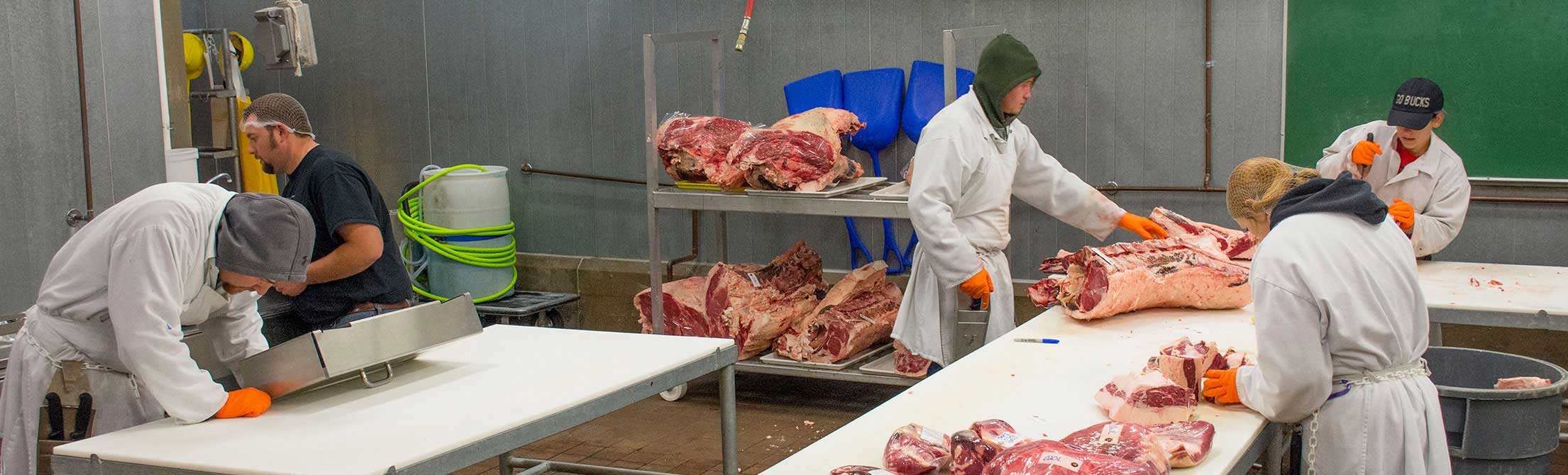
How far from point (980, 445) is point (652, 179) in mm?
3952

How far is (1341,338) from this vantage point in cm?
263

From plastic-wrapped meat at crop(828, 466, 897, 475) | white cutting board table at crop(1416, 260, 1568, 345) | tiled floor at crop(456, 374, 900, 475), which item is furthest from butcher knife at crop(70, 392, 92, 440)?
white cutting board table at crop(1416, 260, 1568, 345)

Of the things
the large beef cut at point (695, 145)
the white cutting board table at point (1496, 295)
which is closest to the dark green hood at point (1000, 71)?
the white cutting board table at point (1496, 295)

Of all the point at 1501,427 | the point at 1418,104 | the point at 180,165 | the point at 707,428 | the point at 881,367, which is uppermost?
the point at 1418,104

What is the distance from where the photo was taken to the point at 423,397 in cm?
312

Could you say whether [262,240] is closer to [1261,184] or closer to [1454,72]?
[1261,184]

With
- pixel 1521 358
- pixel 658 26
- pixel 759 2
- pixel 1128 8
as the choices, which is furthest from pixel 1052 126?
pixel 1521 358

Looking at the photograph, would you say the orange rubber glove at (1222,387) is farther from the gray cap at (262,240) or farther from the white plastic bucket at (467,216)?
the white plastic bucket at (467,216)

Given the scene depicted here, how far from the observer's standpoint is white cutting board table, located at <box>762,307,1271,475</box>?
257cm

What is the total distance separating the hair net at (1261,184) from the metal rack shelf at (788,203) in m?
2.31

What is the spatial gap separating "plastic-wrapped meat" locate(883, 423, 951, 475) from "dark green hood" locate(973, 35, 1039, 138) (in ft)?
7.41

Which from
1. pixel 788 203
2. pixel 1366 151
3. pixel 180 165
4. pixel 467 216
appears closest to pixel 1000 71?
pixel 788 203

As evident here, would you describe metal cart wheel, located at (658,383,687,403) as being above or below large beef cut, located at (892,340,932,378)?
below

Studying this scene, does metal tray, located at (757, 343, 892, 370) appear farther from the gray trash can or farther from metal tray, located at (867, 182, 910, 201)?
the gray trash can
